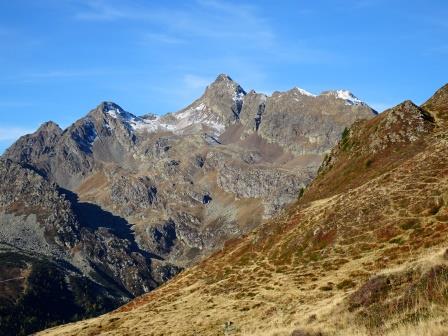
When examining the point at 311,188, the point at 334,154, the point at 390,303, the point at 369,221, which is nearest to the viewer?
the point at 390,303

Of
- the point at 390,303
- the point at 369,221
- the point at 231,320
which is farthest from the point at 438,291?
the point at 369,221

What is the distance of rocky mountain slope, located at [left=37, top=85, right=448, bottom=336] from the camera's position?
36094mm

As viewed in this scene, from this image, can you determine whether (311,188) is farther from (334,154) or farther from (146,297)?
→ (146,297)

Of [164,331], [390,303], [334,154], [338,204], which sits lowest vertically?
[164,331]

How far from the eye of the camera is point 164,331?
62.7 metres

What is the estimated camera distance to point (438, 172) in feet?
243

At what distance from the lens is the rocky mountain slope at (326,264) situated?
36094 millimetres

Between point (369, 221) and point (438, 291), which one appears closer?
point (438, 291)

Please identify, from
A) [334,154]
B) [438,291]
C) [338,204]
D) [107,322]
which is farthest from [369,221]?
[334,154]

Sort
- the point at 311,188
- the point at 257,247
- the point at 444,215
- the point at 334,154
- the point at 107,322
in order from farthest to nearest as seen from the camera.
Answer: the point at 334,154 → the point at 311,188 → the point at 257,247 → the point at 107,322 → the point at 444,215

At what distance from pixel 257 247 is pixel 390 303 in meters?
66.9

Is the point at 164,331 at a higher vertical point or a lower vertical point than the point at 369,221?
lower

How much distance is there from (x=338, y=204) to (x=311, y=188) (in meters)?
45.3

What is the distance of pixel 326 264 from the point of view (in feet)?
221
